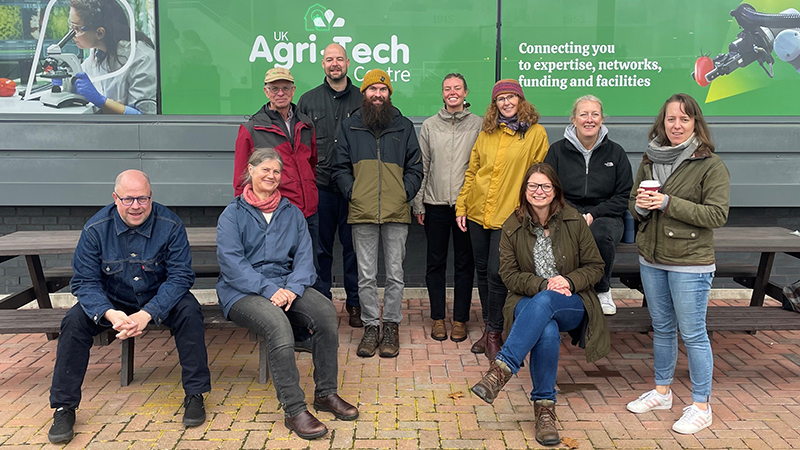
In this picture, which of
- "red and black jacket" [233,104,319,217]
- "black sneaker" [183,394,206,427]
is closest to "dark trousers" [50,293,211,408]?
"black sneaker" [183,394,206,427]

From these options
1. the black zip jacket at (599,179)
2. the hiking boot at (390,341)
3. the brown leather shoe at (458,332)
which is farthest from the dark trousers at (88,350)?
the black zip jacket at (599,179)

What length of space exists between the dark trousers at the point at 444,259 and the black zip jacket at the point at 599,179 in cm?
93

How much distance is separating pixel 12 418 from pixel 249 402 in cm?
135

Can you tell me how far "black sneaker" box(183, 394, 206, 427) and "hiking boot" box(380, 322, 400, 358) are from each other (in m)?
1.42

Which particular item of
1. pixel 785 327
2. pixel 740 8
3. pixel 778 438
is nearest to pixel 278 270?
pixel 778 438

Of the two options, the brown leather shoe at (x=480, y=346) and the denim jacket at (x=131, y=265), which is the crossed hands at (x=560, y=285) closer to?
the brown leather shoe at (x=480, y=346)

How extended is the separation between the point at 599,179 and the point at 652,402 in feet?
4.68

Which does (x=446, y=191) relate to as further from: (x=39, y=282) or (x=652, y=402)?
(x=39, y=282)

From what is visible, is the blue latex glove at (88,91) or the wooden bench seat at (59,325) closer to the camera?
the wooden bench seat at (59,325)

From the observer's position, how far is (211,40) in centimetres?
609

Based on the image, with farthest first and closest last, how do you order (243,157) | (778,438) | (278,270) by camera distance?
(243,157), (278,270), (778,438)

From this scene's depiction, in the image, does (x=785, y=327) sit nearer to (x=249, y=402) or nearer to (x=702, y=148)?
(x=702, y=148)

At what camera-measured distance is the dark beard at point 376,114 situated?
4676mm

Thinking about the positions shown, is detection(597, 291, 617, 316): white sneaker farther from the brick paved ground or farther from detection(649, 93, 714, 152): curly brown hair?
detection(649, 93, 714, 152): curly brown hair
